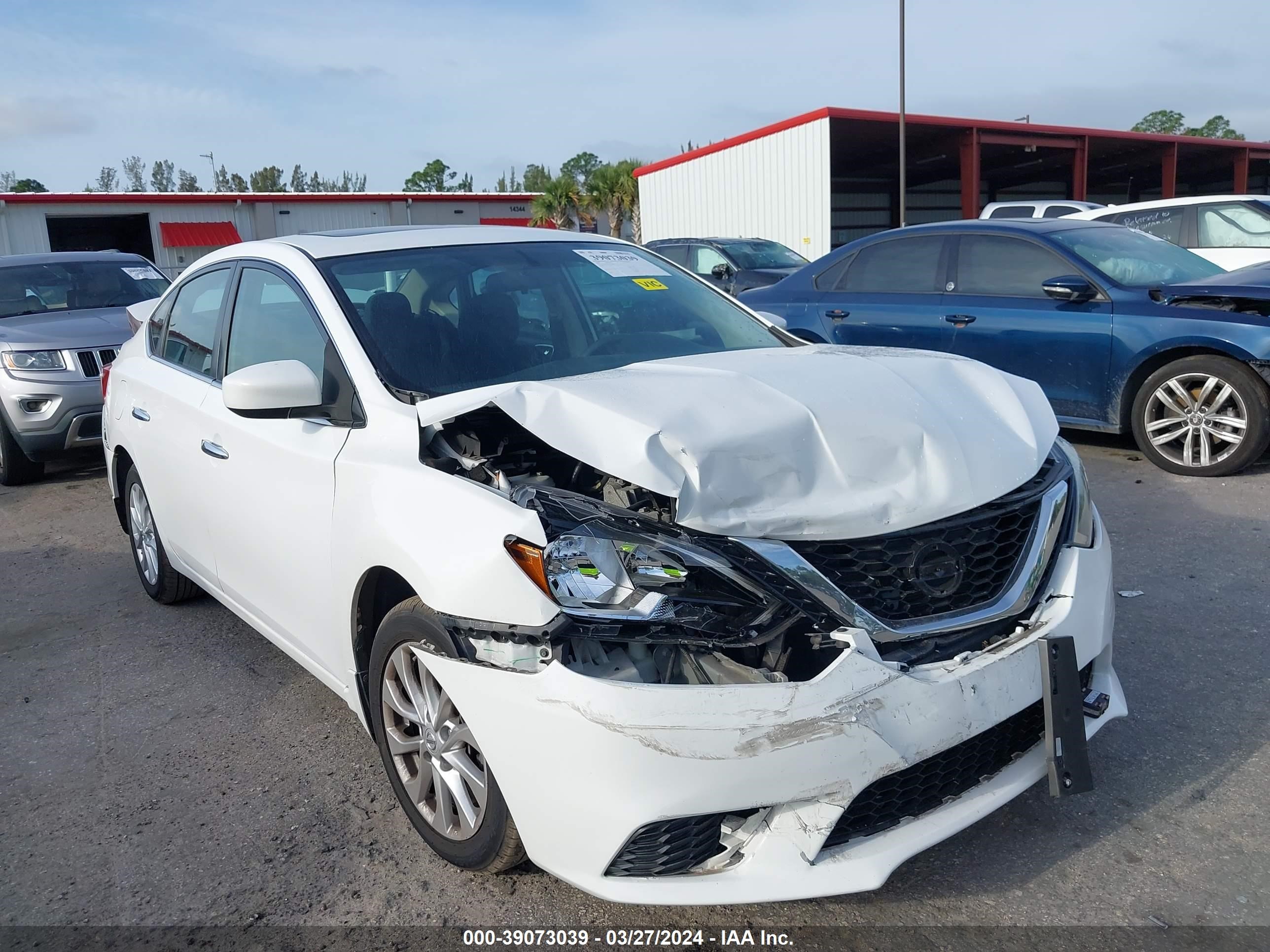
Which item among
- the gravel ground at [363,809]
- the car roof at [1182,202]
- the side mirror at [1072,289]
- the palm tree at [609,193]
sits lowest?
the gravel ground at [363,809]

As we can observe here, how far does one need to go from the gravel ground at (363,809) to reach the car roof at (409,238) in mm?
1633

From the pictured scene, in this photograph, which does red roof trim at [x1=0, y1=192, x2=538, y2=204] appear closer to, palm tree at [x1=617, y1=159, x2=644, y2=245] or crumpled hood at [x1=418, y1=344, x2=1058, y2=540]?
palm tree at [x1=617, y1=159, x2=644, y2=245]

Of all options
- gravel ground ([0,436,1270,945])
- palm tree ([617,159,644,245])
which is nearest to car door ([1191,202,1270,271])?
gravel ground ([0,436,1270,945])

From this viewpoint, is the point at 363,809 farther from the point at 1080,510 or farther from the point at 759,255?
the point at 759,255

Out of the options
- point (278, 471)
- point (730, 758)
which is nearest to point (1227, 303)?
point (730, 758)

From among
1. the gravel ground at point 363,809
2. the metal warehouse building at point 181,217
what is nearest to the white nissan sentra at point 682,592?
the gravel ground at point 363,809

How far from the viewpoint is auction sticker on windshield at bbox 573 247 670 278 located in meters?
3.86

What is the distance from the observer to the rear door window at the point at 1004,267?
264 inches

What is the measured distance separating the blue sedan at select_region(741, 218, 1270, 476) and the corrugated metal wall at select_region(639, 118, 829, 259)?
13.3 m

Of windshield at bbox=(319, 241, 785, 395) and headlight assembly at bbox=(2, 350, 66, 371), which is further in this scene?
headlight assembly at bbox=(2, 350, 66, 371)

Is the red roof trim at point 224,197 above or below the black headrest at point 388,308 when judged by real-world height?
above

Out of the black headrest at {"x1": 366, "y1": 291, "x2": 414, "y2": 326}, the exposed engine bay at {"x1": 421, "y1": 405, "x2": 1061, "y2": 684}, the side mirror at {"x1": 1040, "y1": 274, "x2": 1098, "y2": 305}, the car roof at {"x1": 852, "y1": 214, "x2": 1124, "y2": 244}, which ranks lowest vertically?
the exposed engine bay at {"x1": 421, "y1": 405, "x2": 1061, "y2": 684}

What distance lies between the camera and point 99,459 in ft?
29.8

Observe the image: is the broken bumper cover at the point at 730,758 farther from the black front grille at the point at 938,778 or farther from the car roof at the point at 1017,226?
the car roof at the point at 1017,226
